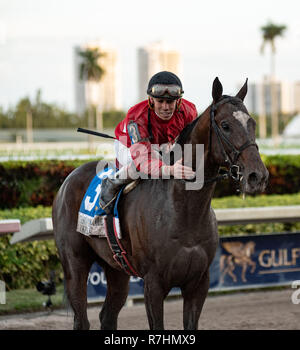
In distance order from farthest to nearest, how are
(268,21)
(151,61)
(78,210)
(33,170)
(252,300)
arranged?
(151,61), (268,21), (33,170), (252,300), (78,210)

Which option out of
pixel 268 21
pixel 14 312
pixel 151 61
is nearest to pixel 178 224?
pixel 14 312

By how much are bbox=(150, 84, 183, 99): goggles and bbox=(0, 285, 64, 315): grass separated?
367 centimetres

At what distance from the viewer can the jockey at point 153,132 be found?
3.80m

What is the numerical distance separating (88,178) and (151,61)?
4894 inches

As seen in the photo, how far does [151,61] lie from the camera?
127 metres

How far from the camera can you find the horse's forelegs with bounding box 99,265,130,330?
184 inches

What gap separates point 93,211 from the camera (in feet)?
14.3

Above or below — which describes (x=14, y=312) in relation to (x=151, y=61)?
below

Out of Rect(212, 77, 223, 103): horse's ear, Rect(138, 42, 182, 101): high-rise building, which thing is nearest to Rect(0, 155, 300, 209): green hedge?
Rect(212, 77, 223, 103): horse's ear

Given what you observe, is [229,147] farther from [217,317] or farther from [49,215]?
[49,215]

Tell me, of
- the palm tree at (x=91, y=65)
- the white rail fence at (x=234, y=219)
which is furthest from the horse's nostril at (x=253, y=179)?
the palm tree at (x=91, y=65)

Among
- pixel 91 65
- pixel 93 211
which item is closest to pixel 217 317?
pixel 93 211

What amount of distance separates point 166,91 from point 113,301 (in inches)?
67.6
